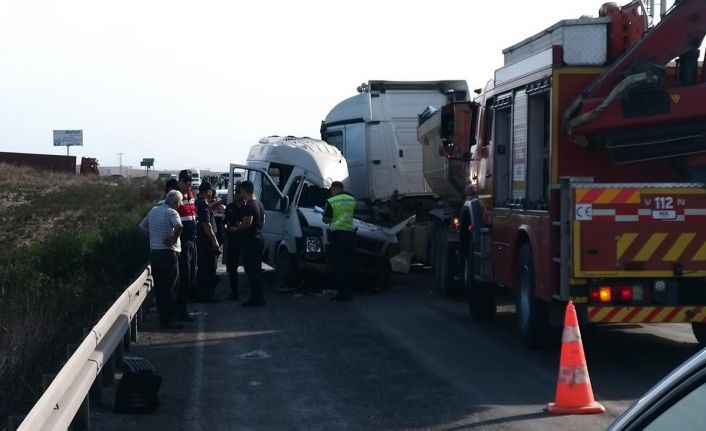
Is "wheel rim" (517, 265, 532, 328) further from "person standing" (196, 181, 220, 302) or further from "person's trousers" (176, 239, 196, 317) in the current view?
"person standing" (196, 181, 220, 302)

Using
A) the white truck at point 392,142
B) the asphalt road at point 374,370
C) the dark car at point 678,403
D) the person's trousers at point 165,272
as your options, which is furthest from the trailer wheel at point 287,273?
the dark car at point 678,403

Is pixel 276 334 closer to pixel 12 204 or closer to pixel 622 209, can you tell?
pixel 622 209

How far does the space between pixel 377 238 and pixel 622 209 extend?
8743 mm

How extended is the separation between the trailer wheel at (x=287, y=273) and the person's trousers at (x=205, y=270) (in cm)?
149

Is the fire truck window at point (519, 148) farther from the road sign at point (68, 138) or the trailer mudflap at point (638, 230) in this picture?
the road sign at point (68, 138)

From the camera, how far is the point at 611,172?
11.2 meters

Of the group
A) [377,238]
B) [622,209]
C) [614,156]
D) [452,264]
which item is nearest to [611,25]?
[614,156]

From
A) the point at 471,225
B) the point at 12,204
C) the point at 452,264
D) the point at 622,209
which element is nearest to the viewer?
the point at 622,209

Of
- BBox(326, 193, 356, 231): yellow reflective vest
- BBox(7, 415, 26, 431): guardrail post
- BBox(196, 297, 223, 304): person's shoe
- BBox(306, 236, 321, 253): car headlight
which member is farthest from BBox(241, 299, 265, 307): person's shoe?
BBox(7, 415, 26, 431): guardrail post

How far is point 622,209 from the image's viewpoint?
1035cm

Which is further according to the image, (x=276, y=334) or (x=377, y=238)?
(x=377, y=238)

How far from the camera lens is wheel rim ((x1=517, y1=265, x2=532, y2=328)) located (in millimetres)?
11758

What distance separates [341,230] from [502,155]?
15.8 feet

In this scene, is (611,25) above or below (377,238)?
above
